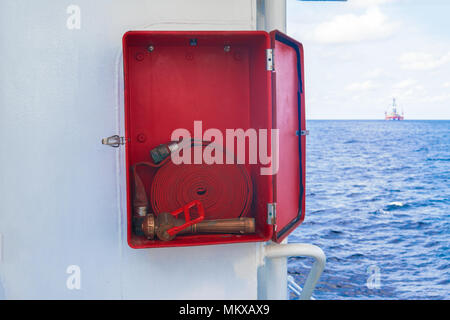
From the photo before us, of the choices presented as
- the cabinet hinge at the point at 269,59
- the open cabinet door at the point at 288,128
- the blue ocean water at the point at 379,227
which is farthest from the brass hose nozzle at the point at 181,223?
the blue ocean water at the point at 379,227

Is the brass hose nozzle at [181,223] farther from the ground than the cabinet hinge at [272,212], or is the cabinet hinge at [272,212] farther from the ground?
the cabinet hinge at [272,212]

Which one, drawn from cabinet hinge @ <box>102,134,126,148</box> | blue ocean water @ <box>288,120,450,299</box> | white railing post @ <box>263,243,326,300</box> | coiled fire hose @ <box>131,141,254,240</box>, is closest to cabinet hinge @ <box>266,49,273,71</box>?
coiled fire hose @ <box>131,141,254,240</box>

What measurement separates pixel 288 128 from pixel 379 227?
45.6 feet

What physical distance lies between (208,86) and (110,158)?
505mm

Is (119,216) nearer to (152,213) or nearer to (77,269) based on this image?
(152,213)

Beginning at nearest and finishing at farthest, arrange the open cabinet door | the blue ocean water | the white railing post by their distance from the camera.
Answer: the open cabinet door, the white railing post, the blue ocean water

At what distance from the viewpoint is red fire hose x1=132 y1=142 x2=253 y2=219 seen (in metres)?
1.72

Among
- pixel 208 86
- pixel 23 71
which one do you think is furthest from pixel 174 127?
pixel 23 71

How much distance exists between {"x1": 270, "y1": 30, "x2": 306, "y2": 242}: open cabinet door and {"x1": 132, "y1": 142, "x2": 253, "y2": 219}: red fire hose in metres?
0.16

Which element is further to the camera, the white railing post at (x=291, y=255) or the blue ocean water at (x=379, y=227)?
the blue ocean water at (x=379, y=227)

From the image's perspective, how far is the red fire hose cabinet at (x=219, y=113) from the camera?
1.66 metres

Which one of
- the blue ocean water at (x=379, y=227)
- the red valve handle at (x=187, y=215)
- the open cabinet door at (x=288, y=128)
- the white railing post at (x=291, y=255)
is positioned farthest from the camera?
the blue ocean water at (x=379, y=227)

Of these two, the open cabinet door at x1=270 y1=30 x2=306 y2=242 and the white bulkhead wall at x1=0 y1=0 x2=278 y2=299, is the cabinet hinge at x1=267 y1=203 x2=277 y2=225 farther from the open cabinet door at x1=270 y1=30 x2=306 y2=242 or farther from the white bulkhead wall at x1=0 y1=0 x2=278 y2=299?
the white bulkhead wall at x1=0 y1=0 x2=278 y2=299

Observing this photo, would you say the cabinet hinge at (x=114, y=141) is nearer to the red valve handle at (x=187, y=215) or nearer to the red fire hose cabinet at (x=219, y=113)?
the red fire hose cabinet at (x=219, y=113)
